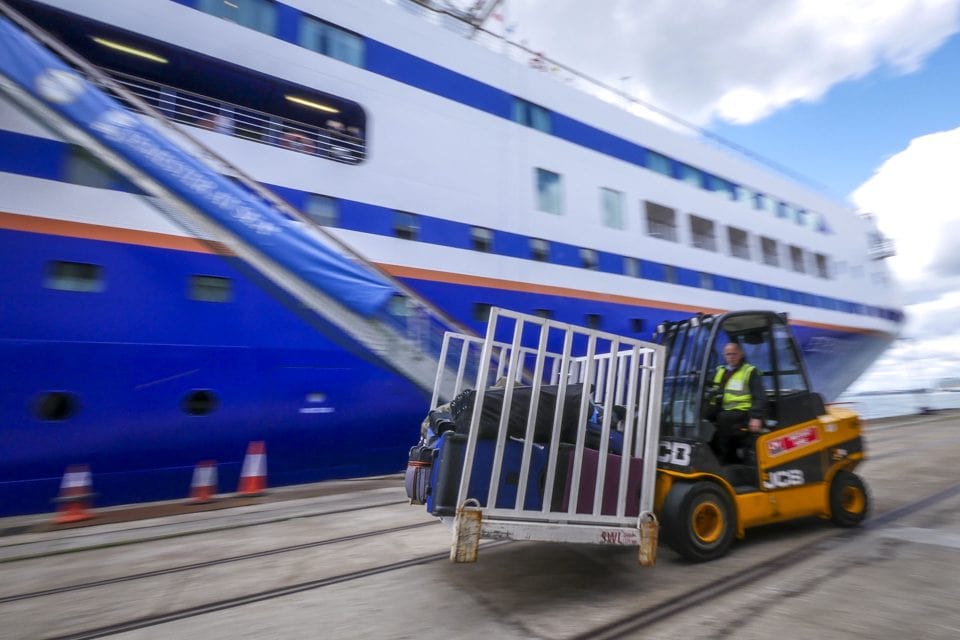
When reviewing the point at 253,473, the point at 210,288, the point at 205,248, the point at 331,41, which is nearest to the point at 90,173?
the point at 205,248

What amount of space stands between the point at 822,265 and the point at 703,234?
799 cm

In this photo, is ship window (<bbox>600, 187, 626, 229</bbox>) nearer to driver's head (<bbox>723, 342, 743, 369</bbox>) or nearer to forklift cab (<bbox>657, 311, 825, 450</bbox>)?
forklift cab (<bbox>657, 311, 825, 450</bbox>)

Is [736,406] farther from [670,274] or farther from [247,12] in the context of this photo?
[670,274]

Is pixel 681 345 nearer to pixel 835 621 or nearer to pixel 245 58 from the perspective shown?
pixel 835 621

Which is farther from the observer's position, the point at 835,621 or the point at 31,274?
the point at 31,274

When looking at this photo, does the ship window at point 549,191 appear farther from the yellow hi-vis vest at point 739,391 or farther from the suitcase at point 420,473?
the suitcase at point 420,473

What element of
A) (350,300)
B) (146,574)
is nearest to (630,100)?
(350,300)

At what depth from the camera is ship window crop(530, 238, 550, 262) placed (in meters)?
9.87

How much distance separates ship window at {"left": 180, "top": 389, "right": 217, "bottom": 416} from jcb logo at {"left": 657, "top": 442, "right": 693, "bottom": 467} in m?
5.76

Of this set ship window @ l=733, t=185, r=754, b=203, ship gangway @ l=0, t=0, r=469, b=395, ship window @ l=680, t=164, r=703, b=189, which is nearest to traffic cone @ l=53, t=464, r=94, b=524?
ship gangway @ l=0, t=0, r=469, b=395

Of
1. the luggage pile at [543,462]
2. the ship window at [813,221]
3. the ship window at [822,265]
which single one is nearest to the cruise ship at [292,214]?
the luggage pile at [543,462]

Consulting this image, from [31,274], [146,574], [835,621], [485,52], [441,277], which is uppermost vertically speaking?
[485,52]

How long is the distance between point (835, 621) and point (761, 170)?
18.9 metres

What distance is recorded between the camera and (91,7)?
656cm
